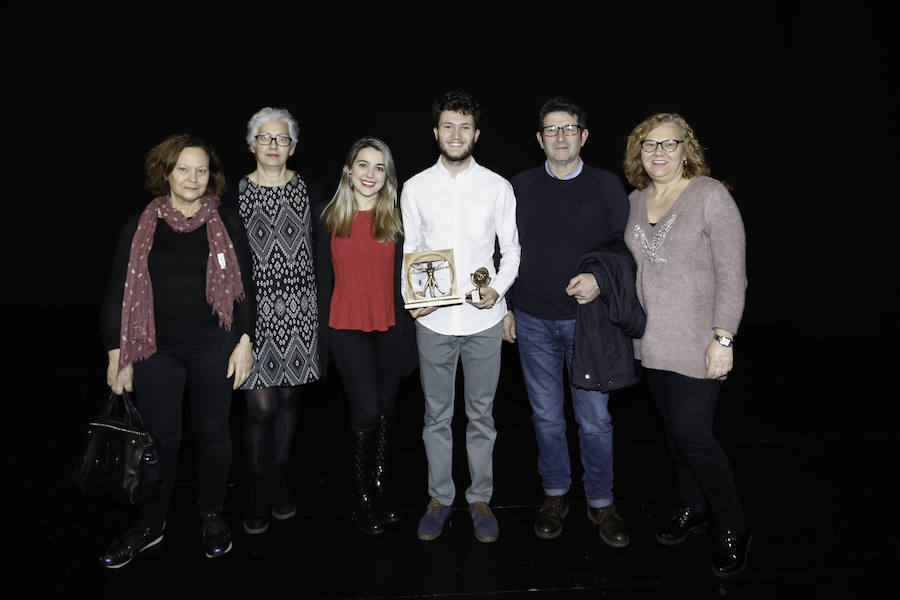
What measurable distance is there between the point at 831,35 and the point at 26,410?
22.7 ft

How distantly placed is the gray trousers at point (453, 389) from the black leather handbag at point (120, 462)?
3.29 feet

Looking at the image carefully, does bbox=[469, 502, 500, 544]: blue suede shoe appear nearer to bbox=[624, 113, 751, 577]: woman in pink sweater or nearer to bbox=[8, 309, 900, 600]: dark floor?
bbox=[8, 309, 900, 600]: dark floor

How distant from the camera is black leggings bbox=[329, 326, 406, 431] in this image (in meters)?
2.56

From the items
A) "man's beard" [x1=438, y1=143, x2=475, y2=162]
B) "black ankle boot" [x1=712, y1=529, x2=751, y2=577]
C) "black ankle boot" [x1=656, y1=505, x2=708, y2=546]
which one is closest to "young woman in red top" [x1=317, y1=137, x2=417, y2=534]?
"man's beard" [x1=438, y1=143, x2=475, y2=162]

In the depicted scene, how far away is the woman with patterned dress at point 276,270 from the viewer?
2.48 m

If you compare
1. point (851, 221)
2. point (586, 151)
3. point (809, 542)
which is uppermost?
point (586, 151)

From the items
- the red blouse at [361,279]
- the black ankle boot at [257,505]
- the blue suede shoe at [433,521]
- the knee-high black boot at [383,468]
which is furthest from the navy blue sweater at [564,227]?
the black ankle boot at [257,505]

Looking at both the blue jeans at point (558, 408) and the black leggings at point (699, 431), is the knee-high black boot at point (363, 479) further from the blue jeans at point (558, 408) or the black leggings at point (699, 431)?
the black leggings at point (699, 431)

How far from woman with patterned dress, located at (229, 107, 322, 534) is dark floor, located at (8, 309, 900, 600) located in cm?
48

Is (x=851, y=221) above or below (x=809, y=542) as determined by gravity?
above

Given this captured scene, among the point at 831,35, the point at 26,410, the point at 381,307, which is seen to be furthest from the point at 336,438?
the point at 831,35

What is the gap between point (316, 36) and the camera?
255 inches

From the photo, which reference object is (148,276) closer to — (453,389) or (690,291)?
(453,389)

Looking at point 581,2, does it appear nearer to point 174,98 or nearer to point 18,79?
point 174,98
